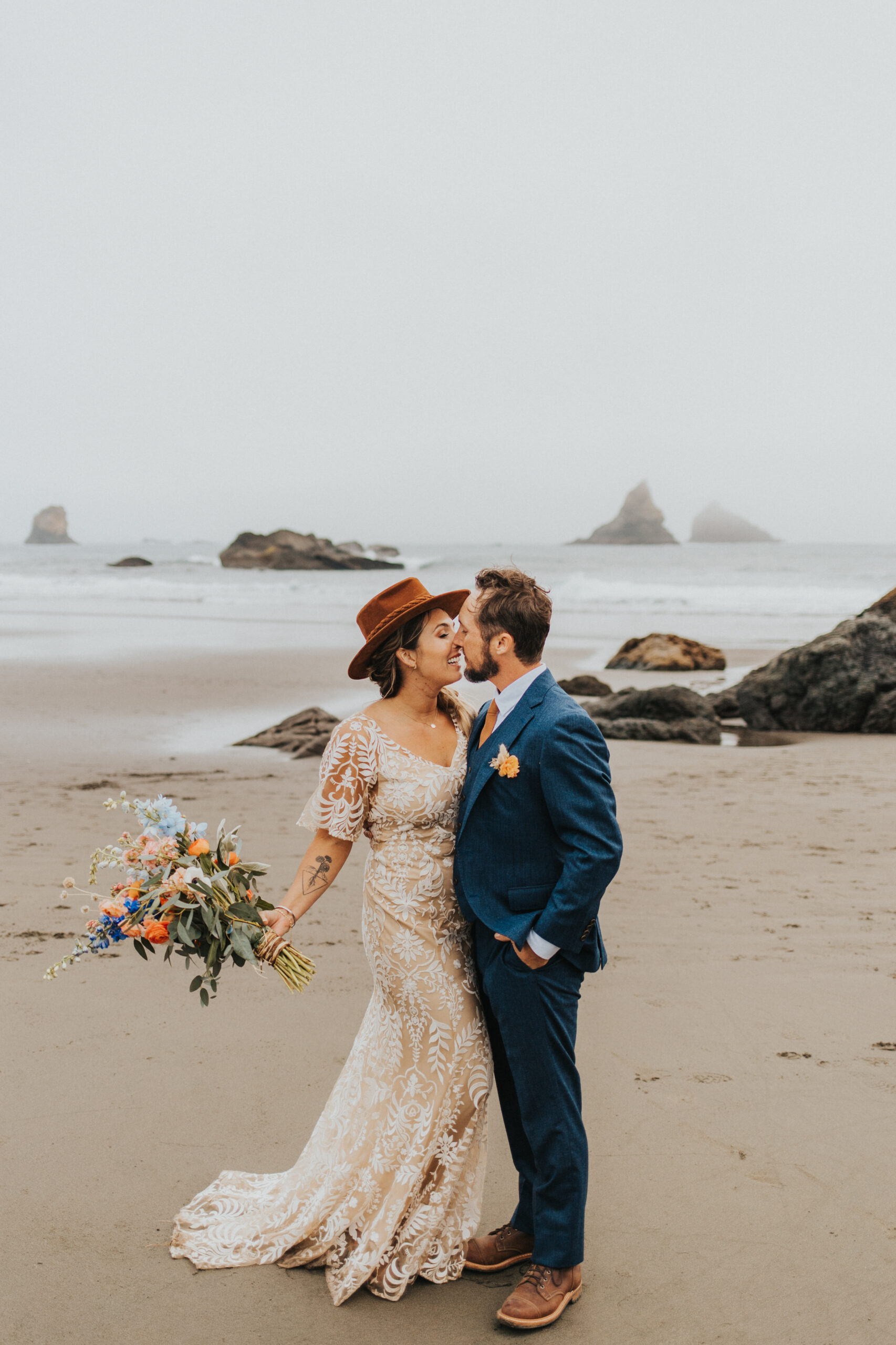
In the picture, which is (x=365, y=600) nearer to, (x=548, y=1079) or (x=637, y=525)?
(x=548, y=1079)

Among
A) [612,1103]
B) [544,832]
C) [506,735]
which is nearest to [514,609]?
[506,735]

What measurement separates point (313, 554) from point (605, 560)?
51.8ft

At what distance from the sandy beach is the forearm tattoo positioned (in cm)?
108

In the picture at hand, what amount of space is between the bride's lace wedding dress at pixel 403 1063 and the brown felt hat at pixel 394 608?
0.75ft

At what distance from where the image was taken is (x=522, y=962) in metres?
2.59

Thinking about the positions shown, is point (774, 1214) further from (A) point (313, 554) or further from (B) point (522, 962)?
(A) point (313, 554)

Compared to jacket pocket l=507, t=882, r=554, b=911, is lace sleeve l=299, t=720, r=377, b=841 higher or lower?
higher

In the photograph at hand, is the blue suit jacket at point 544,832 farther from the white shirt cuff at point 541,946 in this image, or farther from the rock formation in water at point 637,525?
the rock formation in water at point 637,525

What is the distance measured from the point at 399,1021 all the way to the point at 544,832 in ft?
2.31

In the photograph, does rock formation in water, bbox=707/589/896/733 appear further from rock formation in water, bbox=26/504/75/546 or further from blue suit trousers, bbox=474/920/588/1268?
rock formation in water, bbox=26/504/75/546

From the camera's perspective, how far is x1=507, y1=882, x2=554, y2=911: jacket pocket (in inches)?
102

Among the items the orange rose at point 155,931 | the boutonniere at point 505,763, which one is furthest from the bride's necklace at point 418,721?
the orange rose at point 155,931

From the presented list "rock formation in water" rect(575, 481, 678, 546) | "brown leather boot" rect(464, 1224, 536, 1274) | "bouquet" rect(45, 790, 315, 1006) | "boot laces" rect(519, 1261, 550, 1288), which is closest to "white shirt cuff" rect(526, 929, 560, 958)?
"bouquet" rect(45, 790, 315, 1006)

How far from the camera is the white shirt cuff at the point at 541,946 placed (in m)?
2.51
